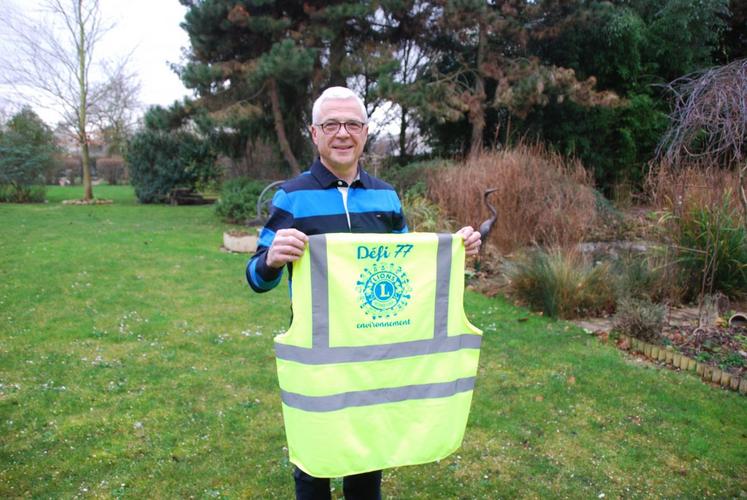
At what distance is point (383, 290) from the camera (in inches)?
78.0

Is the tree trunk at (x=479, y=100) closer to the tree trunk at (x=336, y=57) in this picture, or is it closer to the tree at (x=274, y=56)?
the tree at (x=274, y=56)

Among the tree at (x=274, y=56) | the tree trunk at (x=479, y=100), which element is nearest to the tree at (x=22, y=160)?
the tree at (x=274, y=56)

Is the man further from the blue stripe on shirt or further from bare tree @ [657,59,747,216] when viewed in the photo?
bare tree @ [657,59,747,216]

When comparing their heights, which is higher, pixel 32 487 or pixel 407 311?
pixel 407 311

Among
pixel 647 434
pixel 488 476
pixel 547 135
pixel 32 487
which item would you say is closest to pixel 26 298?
pixel 32 487

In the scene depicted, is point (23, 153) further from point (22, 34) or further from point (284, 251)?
point (284, 251)

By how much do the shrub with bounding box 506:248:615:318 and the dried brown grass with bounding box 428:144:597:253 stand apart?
5.05ft

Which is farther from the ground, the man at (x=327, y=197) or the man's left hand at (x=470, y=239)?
the man at (x=327, y=197)

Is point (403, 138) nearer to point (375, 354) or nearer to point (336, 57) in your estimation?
point (336, 57)

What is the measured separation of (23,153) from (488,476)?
2251cm

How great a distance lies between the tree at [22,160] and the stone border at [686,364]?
22019mm

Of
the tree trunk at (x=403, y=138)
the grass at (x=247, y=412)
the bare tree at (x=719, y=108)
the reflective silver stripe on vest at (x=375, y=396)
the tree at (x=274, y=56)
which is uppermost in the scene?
the tree at (x=274, y=56)

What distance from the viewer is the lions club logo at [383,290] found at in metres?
1.95

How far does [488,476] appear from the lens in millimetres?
3174
